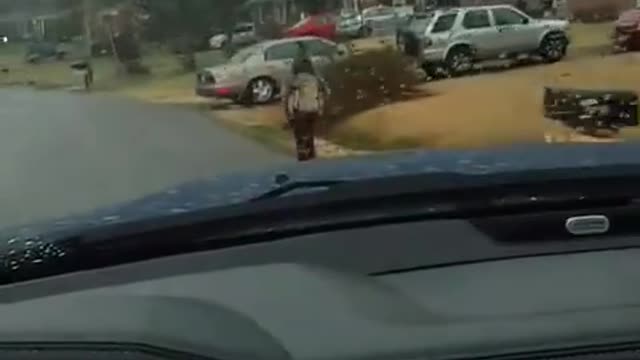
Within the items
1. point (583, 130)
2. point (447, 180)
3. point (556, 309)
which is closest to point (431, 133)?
point (583, 130)

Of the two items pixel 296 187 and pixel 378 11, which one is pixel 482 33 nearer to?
pixel 378 11

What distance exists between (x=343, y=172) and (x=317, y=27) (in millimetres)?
6735

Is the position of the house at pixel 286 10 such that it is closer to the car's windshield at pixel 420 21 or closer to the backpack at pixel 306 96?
the backpack at pixel 306 96

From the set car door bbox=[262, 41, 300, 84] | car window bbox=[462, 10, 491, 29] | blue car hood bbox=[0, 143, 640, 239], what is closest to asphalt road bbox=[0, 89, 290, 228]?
car door bbox=[262, 41, 300, 84]

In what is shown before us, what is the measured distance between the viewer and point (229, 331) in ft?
4.87

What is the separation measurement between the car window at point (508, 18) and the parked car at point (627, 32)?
819 millimetres

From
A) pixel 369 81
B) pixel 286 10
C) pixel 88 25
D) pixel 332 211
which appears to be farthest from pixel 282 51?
pixel 332 211

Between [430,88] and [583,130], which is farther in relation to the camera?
[430,88]

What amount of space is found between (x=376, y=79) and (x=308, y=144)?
3.38m

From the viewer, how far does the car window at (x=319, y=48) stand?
9094mm

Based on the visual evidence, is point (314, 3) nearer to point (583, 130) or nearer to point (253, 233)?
point (583, 130)

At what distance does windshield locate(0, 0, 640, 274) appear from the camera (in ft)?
20.4

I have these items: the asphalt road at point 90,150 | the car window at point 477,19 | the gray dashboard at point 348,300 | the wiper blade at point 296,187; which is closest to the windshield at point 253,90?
the asphalt road at point 90,150

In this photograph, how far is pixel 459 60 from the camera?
37.9 feet
